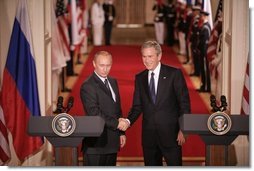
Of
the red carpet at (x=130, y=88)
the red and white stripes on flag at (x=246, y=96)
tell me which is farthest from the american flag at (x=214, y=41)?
the red and white stripes on flag at (x=246, y=96)

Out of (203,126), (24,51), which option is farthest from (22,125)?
(203,126)

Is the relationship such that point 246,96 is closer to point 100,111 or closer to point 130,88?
point 100,111

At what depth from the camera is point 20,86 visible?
29.7 ft

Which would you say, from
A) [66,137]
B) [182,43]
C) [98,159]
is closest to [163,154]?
[98,159]

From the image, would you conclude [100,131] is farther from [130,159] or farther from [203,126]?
[130,159]

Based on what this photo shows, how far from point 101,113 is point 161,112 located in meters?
0.70

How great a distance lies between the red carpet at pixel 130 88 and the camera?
10570 mm

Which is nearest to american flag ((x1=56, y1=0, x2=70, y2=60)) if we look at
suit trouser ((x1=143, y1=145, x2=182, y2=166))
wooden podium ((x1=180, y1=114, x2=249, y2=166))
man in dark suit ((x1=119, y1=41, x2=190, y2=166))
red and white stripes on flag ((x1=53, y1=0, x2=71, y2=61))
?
red and white stripes on flag ((x1=53, y1=0, x2=71, y2=61))

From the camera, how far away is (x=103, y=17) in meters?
23.1

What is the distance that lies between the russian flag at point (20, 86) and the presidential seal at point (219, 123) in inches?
102

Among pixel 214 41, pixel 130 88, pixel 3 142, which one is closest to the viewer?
pixel 3 142

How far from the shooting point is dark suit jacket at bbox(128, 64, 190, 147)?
7891 millimetres

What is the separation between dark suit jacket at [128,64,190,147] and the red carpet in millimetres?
2365

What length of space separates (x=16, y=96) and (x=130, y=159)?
79.0 inches
